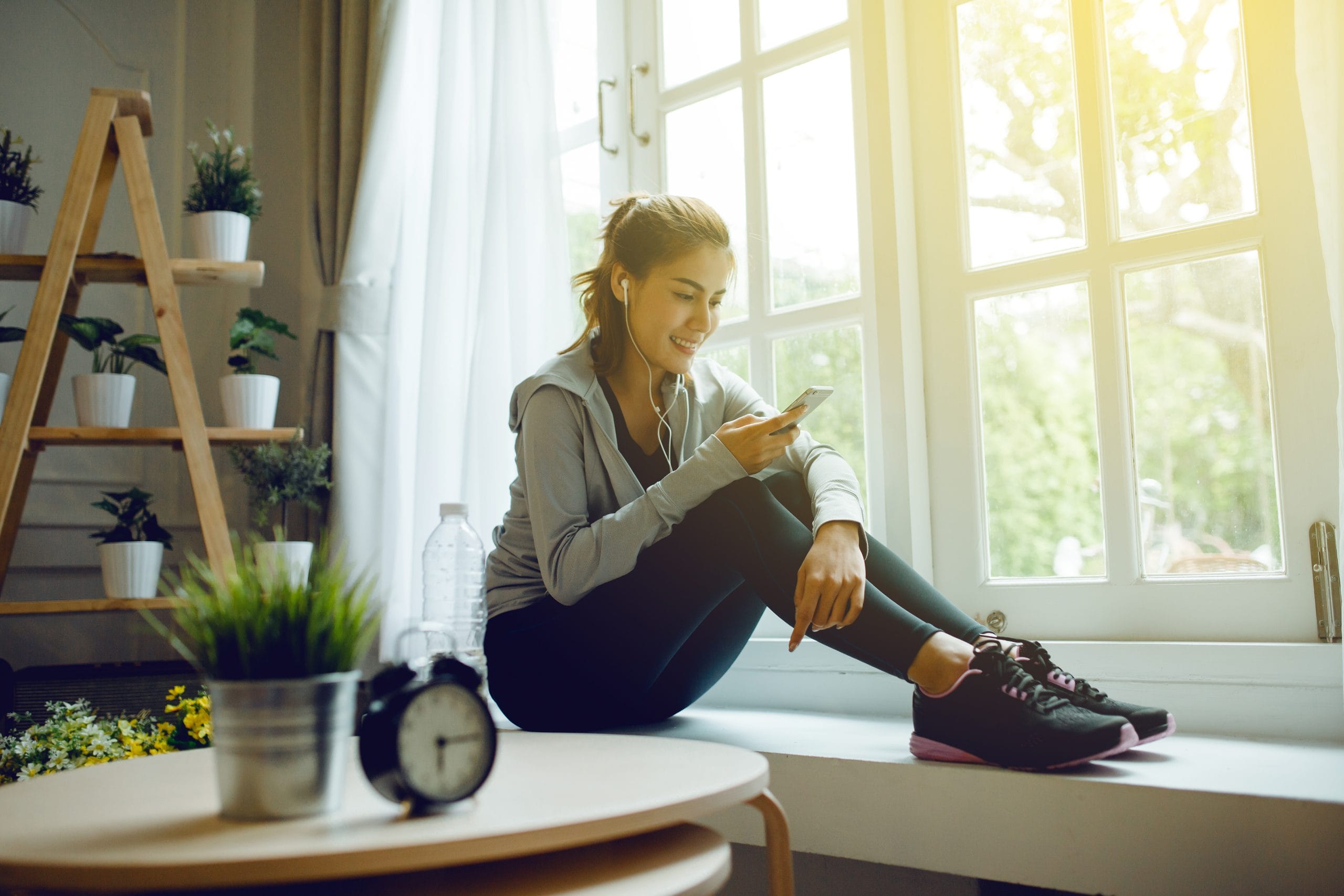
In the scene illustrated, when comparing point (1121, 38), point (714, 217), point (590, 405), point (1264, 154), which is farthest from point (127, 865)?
point (1121, 38)

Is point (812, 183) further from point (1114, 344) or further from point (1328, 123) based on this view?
point (1328, 123)

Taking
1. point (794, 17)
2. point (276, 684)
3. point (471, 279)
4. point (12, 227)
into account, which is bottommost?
point (276, 684)

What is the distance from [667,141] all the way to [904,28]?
57 cm

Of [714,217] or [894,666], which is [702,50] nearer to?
[714,217]

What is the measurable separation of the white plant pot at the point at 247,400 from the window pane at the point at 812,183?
1175 millimetres

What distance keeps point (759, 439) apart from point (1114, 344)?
66 cm

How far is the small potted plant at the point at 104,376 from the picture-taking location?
6.70 ft

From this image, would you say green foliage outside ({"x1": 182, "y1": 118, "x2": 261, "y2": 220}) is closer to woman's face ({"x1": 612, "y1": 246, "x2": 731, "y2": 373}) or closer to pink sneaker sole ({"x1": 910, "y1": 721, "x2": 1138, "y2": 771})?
woman's face ({"x1": 612, "y1": 246, "x2": 731, "y2": 373})

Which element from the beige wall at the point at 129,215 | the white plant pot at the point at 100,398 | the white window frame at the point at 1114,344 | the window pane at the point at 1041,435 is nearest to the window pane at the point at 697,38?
the white window frame at the point at 1114,344

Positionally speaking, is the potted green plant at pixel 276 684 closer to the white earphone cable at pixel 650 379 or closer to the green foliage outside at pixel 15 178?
the white earphone cable at pixel 650 379

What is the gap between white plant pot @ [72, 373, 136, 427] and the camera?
206cm

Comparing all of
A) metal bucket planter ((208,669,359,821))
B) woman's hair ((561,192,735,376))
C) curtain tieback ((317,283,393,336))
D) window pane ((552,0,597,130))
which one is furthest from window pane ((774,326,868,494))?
metal bucket planter ((208,669,359,821))

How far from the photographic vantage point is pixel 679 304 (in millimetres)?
1539

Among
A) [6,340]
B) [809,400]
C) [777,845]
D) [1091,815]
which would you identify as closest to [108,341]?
[6,340]
